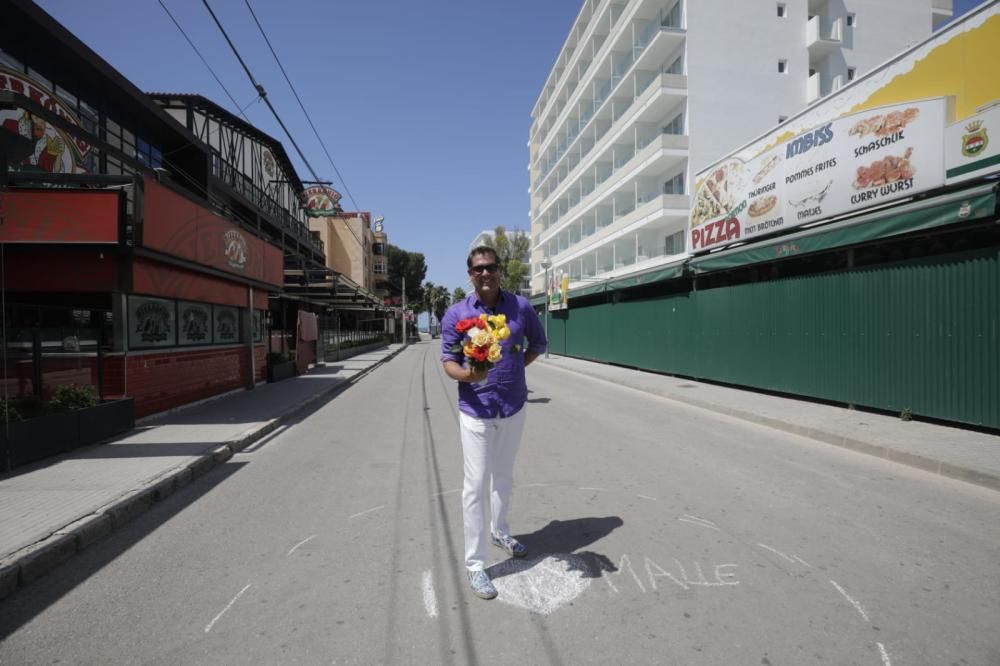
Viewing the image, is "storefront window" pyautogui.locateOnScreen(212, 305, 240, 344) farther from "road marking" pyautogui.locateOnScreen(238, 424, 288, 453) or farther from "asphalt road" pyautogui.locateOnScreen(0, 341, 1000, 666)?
"asphalt road" pyautogui.locateOnScreen(0, 341, 1000, 666)

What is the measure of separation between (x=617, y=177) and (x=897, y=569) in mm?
29811

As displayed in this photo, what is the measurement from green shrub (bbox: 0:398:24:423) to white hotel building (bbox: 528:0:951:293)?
2428 centimetres

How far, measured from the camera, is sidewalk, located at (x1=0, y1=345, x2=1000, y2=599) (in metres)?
3.92

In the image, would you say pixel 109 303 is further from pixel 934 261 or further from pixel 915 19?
pixel 915 19

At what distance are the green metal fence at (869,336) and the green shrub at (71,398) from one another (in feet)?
39.5

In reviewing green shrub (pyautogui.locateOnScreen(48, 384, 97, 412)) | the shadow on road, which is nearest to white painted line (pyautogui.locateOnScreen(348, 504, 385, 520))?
the shadow on road

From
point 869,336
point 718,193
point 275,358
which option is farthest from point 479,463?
point 275,358

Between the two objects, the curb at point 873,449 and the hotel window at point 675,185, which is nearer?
the curb at point 873,449

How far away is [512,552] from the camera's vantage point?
3594 millimetres

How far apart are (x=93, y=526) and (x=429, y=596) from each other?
2.96 meters

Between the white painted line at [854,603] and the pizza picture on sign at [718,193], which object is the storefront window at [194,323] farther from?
the pizza picture on sign at [718,193]

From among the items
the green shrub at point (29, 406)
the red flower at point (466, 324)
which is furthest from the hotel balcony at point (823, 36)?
the green shrub at point (29, 406)

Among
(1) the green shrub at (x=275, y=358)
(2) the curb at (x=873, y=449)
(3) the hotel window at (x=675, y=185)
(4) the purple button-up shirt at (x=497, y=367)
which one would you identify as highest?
(3) the hotel window at (x=675, y=185)

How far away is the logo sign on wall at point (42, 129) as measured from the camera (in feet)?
29.9
